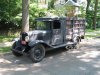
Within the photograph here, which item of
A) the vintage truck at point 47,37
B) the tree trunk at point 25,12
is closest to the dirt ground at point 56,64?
the vintage truck at point 47,37

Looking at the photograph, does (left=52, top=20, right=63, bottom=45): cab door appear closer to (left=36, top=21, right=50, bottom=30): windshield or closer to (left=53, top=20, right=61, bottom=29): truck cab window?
(left=53, top=20, right=61, bottom=29): truck cab window

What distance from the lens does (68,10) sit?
24.2 meters

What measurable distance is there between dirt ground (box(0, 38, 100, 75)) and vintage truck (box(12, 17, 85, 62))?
15.7 inches

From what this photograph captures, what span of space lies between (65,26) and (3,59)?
363cm

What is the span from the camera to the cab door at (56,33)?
32.3ft

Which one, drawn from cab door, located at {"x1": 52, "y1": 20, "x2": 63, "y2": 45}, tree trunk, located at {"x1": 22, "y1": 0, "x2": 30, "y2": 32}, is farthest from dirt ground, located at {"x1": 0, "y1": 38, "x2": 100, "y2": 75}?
tree trunk, located at {"x1": 22, "y1": 0, "x2": 30, "y2": 32}

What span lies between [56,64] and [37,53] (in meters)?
0.97

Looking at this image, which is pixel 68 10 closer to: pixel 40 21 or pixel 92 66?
pixel 40 21

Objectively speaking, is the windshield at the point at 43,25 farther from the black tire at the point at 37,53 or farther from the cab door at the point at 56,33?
the black tire at the point at 37,53

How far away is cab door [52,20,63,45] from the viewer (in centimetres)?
984

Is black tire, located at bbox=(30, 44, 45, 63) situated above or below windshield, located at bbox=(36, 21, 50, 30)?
below

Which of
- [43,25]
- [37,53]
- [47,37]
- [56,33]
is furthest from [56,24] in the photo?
[37,53]

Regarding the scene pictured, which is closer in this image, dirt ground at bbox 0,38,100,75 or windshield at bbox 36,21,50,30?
dirt ground at bbox 0,38,100,75

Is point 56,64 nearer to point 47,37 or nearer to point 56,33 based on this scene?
point 47,37
